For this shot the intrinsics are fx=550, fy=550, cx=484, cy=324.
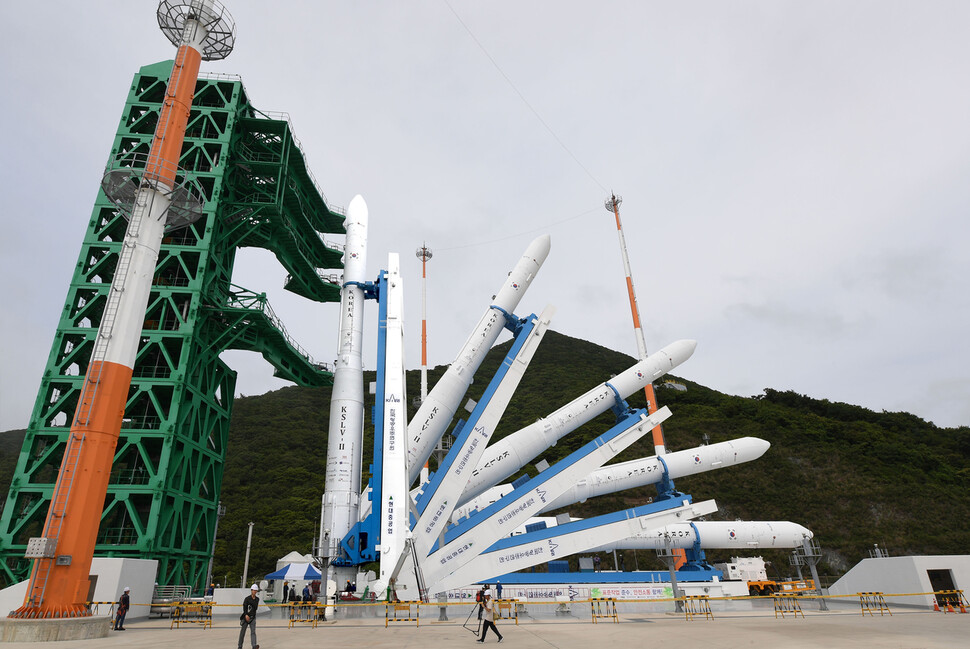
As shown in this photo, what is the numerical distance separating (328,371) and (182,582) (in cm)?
1106

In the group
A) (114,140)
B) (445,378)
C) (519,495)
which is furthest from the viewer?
(114,140)

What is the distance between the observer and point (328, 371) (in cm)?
2873

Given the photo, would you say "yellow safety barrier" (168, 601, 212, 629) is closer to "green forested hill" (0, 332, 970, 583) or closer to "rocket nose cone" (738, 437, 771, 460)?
"rocket nose cone" (738, 437, 771, 460)

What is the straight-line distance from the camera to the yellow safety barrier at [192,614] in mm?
14945

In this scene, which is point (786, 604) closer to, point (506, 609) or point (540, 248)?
point (506, 609)

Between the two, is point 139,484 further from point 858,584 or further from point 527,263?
point 858,584

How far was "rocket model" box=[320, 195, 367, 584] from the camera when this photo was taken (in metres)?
16.0

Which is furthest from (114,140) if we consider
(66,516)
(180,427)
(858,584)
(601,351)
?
(601,351)

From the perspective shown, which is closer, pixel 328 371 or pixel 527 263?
pixel 527 263

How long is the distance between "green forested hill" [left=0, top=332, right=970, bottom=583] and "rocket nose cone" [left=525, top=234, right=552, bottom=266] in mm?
27868

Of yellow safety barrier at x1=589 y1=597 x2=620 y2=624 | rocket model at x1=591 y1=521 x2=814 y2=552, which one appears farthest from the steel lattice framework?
rocket model at x1=591 y1=521 x2=814 y2=552

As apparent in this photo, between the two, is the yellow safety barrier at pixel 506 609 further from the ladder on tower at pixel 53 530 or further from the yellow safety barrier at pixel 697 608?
the ladder on tower at pixel 53 530

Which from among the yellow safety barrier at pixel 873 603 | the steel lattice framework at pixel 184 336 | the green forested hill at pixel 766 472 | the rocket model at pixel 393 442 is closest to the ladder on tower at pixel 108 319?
the steel lattice framework at pixel 184 336

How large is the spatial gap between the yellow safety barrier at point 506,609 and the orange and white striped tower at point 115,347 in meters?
10.4
